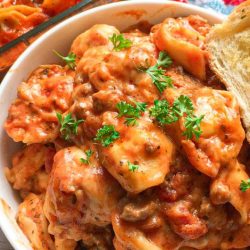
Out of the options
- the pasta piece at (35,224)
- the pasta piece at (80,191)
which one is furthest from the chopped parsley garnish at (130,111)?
the pasta piece at (35,224)

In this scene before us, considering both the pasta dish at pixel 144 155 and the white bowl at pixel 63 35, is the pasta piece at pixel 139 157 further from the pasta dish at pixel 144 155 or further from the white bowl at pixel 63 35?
the white bowl at pixel 63 35

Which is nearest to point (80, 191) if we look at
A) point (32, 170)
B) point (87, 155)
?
point (87, 155)

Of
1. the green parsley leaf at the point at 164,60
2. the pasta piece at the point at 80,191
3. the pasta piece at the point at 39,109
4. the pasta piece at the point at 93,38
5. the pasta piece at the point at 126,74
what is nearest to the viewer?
the pasta piece at the point at 80,191

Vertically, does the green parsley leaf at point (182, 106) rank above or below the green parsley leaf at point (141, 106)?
below

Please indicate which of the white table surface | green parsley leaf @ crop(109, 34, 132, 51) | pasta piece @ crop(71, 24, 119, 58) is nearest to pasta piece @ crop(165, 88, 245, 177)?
green parsley leaf @ crop(109, 34, 132, 51)

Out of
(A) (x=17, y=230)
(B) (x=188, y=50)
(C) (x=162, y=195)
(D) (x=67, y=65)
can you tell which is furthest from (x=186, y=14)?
(A) (x=17, y=230)

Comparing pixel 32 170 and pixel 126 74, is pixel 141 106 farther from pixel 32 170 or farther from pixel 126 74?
pixel 32 170
